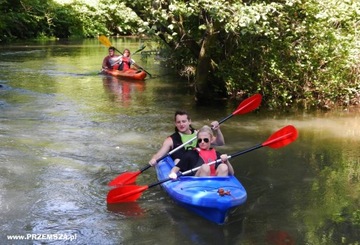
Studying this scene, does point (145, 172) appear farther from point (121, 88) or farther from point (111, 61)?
point (111, 61)

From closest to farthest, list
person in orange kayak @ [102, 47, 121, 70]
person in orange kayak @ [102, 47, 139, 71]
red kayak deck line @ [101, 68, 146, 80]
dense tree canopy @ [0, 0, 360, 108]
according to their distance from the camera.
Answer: dense tree canopy @ [0, 0, 360, 108]
red kayak deck line @ [101, 68, 146, 80]
person in orange kayak @ [102, 47, 139, 71]
person in orange kayak @ [102, 47, 121, 70]

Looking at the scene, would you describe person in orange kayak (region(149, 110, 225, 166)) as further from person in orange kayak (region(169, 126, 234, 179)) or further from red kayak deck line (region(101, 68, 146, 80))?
red kayak deck line (region(101, 68, 146, 80))

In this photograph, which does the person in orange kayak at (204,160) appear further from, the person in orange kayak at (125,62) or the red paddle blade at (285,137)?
the person in orange kayak at (125,62)

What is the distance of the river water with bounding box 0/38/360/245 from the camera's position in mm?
4738

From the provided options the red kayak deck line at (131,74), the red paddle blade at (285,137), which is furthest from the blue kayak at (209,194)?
the red kayak deck line at (131,74)

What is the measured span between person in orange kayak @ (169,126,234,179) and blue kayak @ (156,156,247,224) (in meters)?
0.14

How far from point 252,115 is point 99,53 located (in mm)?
13028

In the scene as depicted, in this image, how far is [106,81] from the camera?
13.5 metres

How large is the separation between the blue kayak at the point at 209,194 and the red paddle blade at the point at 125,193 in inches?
11.3

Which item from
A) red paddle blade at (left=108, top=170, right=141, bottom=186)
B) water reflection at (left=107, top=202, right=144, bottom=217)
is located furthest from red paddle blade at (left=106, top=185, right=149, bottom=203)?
red paddle blade at (left=108, top=170, right=141, bottom=186)

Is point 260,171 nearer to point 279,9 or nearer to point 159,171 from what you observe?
point 159,171

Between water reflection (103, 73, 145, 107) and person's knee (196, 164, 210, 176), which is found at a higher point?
person's knee (196, 164, 210, 176)

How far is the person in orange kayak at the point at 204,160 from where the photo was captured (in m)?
5.22

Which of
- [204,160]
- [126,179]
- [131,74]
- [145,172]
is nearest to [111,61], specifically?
[131,74]
